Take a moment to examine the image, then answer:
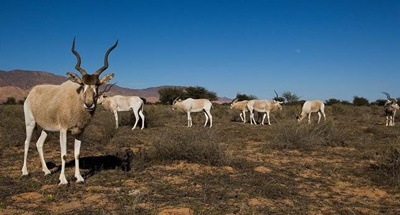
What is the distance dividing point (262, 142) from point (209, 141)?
5014 millimetres

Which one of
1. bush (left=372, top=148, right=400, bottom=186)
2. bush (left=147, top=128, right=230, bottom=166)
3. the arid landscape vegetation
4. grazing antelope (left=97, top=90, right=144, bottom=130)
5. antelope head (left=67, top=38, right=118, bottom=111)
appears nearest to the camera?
the arid landscape vegetation

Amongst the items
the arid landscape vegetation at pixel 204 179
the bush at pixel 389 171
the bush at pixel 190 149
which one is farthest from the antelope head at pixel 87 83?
the bush at pixel 389 171

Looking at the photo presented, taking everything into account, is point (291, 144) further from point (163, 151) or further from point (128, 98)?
point (128, 98)

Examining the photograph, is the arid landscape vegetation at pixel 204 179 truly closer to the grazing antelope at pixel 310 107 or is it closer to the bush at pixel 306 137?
the bush at pixel 306 137

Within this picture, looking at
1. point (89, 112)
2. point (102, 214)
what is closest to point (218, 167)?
point (89, 112)

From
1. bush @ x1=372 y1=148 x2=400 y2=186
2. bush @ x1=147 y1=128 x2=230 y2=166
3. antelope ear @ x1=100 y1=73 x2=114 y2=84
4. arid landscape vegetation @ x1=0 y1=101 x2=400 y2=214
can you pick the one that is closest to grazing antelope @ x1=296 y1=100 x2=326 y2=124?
arid landscape vegetation @ x1=0 y1=101 x2=400 y2=214

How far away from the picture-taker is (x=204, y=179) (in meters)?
6.89

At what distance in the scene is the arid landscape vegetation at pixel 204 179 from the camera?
5332 millimetres

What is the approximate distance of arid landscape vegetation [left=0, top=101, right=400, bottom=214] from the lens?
5332 millimetres

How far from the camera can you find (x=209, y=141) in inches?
342

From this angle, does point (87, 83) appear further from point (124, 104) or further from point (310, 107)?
point (310, 107)

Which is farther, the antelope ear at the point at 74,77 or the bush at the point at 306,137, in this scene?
the bush at the point at 306,137

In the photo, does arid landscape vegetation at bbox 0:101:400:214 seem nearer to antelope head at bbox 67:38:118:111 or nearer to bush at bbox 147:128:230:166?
bush at bbox 147:128:230:166

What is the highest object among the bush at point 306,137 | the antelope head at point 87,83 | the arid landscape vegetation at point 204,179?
the antelope head at point 87,83
